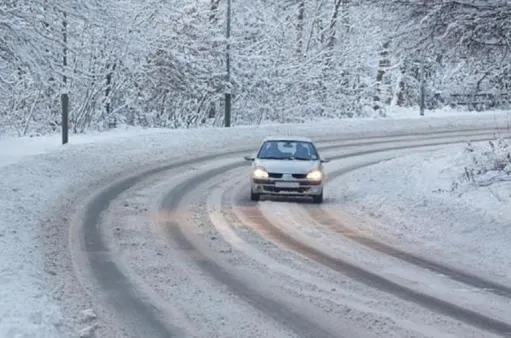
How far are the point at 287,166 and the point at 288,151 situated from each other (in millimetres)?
1167

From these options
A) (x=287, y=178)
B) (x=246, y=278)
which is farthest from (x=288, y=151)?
(x=246, y=278)

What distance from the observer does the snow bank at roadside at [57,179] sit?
923cm

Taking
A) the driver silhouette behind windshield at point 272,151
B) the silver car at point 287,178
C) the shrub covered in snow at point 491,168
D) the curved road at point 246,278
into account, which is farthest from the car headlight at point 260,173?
the shrub covered in snow at point 491,168

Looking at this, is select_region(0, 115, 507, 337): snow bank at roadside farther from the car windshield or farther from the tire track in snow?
the car windshield

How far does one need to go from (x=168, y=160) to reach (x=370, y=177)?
23.3 ft

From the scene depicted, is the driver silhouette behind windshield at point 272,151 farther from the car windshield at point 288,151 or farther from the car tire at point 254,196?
the car tire at point 254,196

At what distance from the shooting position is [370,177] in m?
23.8

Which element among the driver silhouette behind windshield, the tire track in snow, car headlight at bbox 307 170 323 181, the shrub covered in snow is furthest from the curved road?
the shrub covered in snow

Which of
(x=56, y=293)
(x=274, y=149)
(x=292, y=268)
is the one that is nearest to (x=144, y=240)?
(x=292, y=268)

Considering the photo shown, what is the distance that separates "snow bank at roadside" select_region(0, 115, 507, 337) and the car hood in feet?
13.7

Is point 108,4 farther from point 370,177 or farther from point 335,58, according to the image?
point 335,58

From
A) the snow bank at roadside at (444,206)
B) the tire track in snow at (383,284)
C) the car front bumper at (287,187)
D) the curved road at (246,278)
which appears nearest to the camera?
the curved road at (246,278)

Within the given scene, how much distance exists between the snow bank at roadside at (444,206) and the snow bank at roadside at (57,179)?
18.4 feet

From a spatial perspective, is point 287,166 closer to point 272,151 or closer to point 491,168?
point 272,151
